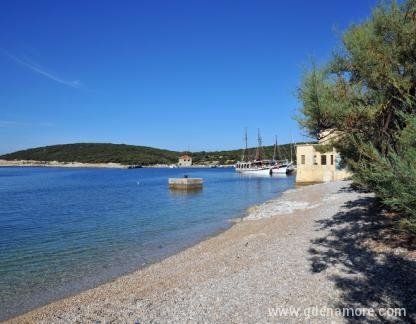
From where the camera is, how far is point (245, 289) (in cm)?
848

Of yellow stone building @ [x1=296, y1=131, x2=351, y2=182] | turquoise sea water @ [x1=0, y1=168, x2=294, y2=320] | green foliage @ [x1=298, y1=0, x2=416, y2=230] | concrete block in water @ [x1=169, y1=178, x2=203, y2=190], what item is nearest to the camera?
green foliage @ [x1=298, y1=0, x2=416, y2=230]

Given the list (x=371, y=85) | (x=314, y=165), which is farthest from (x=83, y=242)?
(x=314, y=165)

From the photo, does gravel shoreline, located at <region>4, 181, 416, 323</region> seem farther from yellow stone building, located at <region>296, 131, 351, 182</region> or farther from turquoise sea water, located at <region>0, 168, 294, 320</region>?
yellow stone building, located at <region>296, 131, 351, 182</region>

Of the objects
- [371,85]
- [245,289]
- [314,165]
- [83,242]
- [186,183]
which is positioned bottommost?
[83,242]

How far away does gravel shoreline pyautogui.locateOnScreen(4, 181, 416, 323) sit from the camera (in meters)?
7.23

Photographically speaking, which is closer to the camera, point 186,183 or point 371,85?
point 371,85

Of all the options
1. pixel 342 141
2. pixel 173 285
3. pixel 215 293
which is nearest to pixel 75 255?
pixel 173 285

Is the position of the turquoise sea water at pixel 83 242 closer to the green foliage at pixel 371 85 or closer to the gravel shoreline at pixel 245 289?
the gravel shoreline at pixel 245 289

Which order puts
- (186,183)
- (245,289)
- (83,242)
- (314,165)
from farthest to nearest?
(186,183), (314,165), (83,242), (245,289)

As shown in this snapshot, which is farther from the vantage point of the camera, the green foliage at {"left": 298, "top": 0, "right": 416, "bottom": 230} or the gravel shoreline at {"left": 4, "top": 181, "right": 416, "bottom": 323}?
the green foliage at {"left": 298, "top": 0, "right": 416, "bottom": 230}

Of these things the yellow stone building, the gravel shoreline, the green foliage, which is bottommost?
the gravel shoreline

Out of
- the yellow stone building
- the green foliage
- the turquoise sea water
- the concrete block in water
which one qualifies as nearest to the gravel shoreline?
the turquoise sea water

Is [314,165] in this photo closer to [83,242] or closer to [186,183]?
[186,183]

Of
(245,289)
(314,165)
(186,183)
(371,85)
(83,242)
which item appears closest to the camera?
(245,289)
